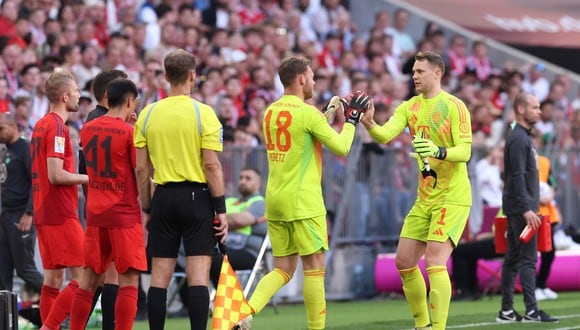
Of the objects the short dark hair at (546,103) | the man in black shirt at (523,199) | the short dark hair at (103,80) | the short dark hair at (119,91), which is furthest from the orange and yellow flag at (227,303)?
the short dark hair at (546,103)

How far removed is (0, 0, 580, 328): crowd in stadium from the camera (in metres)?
17.7

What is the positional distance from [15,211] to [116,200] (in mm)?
3339

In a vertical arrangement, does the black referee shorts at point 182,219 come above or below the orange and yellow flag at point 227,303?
above

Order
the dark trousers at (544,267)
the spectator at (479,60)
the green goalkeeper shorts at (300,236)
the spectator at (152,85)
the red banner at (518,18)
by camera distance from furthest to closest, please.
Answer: the red banner at (518,18) → the spectator at (479,60) → the dark trousers at (544,267) → the spectator at (152,85) → the green goalkeeper shorts at (300,236)

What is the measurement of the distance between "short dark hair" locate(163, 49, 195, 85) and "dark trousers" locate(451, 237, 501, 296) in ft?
26.6

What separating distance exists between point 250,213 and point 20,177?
3.12 metres

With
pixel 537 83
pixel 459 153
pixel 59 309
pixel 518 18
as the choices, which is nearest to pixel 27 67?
pixel 59 309

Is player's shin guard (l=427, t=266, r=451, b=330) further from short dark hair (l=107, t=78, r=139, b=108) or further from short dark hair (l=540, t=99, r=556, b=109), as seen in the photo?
short dark hair (l=540, t=99, r=556, b=109)

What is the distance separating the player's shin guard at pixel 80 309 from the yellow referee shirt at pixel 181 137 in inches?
49.1

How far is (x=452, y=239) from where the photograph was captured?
10.8 meters

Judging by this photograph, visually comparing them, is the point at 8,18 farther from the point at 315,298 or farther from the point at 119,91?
the point at 315,298

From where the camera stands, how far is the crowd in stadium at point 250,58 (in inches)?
696

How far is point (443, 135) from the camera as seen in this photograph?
10.9m

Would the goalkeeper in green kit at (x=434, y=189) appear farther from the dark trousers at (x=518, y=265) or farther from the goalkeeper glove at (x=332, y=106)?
the dark trousers at (x=518, y=265)
